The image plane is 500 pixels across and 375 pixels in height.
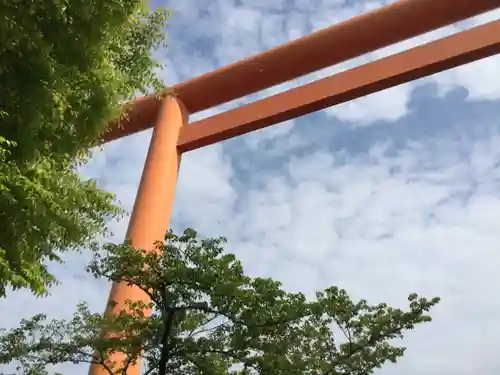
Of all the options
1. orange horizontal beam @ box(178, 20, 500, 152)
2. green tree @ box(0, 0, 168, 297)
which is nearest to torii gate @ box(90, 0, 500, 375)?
orange horizontal beam @ box(178, 20, 500, 152)

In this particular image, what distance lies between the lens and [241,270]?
482 cm

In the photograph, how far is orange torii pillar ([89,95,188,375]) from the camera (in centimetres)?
613

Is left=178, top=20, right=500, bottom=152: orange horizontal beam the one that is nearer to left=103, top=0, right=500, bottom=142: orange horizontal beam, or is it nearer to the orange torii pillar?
the orange torii pillar

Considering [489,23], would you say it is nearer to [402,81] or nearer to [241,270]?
[402,81]

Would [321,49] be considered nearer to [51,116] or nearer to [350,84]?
[350,84]

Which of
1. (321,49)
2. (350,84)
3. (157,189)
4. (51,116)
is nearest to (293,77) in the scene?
(321,49)

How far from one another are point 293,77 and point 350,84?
87 centimetres

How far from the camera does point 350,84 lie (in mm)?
6664

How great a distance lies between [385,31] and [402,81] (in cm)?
62

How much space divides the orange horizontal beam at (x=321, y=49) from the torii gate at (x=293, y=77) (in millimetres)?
11

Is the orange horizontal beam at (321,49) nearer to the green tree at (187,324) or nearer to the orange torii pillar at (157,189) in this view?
the orange torii pillar at (157,189)

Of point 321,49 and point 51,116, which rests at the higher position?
point 321,49

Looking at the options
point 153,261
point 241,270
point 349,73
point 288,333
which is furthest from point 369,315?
point 349,73

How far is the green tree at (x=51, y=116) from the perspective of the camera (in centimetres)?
311
